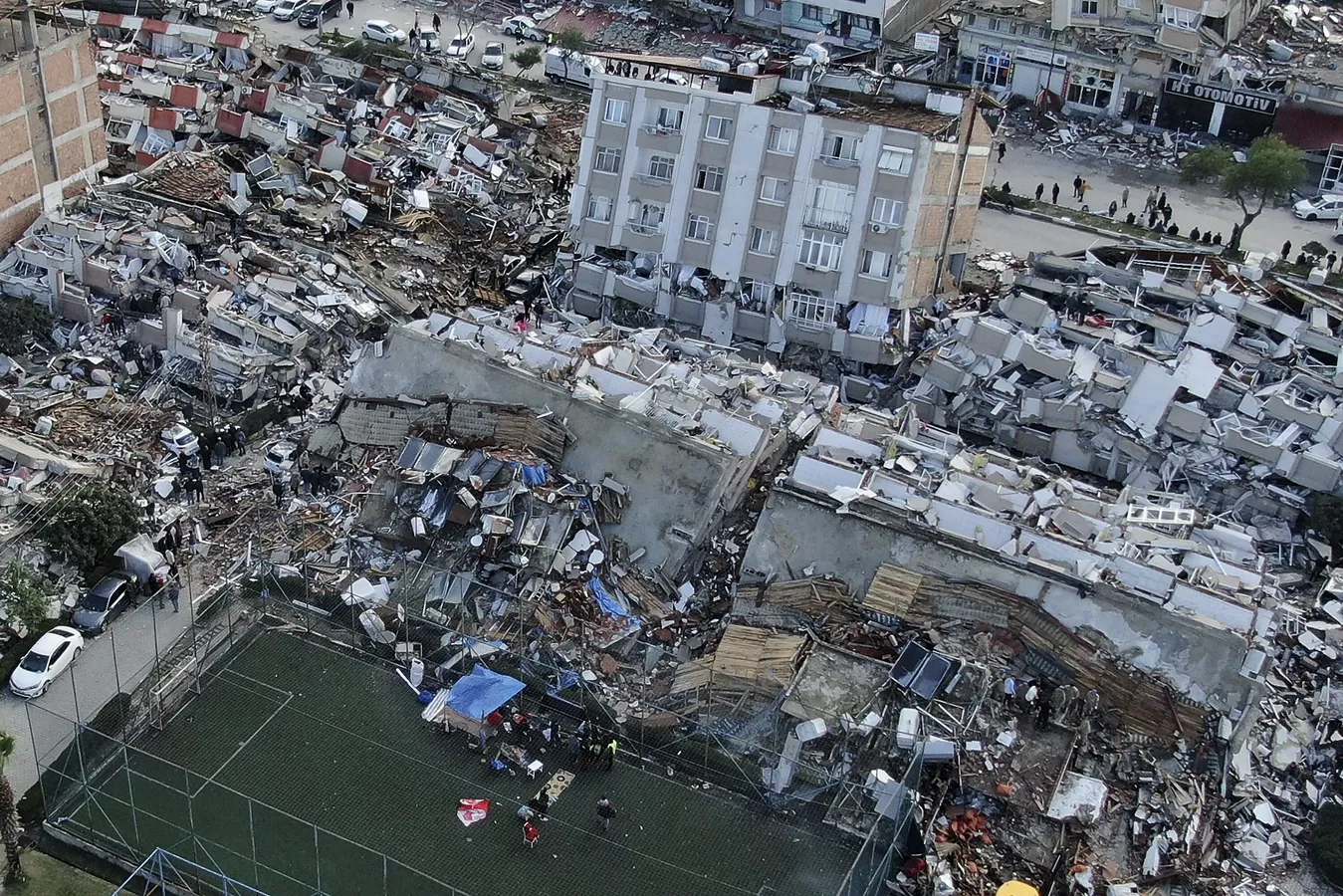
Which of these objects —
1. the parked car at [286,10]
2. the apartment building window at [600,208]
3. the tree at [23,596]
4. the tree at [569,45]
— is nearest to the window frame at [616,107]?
the apartment building window at [600,208]

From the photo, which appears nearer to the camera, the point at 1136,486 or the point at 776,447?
the point at 776,447

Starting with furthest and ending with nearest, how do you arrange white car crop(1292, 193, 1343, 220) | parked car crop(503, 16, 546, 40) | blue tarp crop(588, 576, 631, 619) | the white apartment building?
parked car crop(503, 16, 546, 40) < white car crop(1292, 193, 1343, 220) < the white apartment building < blue tarp crop(588, 576, 631, 619)

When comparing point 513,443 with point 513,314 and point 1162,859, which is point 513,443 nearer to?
point 513,314

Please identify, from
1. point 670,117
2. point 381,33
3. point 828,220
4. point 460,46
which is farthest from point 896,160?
point 381,33

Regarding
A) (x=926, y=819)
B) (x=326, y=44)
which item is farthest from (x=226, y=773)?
(x=326, y=44)

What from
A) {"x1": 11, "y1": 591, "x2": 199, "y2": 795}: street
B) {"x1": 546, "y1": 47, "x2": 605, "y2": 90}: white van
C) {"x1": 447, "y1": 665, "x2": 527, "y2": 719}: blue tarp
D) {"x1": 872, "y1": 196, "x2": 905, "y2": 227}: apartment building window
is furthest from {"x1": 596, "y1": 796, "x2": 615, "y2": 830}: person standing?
{"x1": 546, "y1": 47, "x2": 605, "y2": 90}: white van

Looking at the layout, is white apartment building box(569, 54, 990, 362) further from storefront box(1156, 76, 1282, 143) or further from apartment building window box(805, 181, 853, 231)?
storefront box(1156, 76, 1282, 143)

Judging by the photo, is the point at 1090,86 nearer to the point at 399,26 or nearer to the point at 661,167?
the point at 661,167
